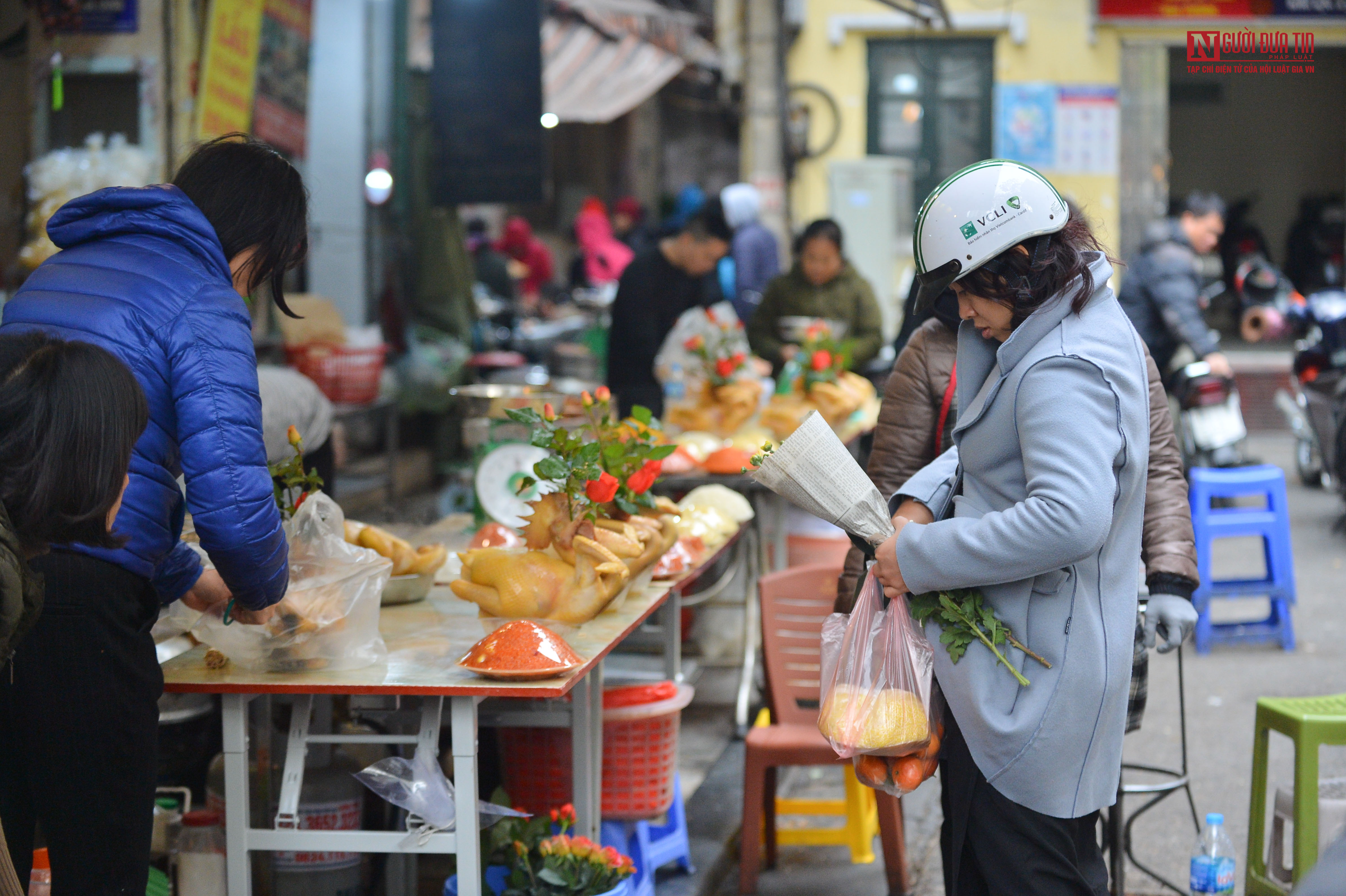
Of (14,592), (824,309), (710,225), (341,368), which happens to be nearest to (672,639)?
(710,225)

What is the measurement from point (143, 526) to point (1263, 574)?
676 cm

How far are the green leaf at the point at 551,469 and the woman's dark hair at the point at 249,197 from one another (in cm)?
84

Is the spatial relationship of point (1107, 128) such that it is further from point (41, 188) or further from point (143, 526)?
point (143, 526)

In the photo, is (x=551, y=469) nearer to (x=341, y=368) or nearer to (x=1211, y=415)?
(x=341, y=368)

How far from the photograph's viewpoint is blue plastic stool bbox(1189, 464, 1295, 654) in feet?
21.2

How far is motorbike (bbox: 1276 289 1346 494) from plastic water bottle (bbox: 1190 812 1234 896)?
18.6 ft

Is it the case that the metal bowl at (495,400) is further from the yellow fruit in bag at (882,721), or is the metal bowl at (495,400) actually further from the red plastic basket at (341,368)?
the yellow fruit in bag at (882,721)

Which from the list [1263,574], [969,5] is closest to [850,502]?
[1263,574]

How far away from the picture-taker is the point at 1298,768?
3.35m

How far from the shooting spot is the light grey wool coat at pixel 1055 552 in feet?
7.84

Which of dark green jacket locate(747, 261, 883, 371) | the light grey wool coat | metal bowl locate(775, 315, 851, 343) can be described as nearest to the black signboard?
dark green jacket locate(747, 261, 883, 371)

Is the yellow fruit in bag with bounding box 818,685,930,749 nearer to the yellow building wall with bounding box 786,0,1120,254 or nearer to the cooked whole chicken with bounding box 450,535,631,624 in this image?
the cooked whole chicken with bounding box 450,535,631,624

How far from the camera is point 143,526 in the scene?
2615 mm

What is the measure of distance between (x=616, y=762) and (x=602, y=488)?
95cm
